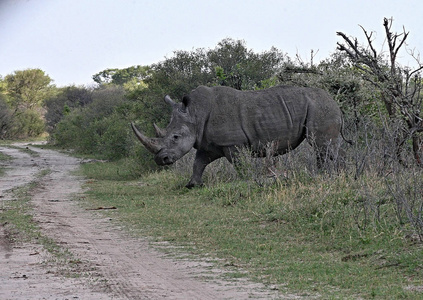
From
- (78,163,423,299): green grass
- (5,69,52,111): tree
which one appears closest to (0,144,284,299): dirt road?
(78,163,423,299): green grass

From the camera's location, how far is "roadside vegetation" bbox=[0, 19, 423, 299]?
6.20 metres

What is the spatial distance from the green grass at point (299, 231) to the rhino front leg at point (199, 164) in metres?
0.27

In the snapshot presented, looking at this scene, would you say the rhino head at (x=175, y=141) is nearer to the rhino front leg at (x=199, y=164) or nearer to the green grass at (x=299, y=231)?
the rhino front leg at (x=199, y=164)

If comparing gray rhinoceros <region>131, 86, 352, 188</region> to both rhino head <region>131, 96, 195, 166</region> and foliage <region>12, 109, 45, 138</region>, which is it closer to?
rhino head <region>131, 96, 195, 166</region>

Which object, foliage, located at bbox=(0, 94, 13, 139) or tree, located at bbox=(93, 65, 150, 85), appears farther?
tree, located at bbox=(93, 65, 150, 85)

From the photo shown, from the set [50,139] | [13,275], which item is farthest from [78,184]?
[50,139]

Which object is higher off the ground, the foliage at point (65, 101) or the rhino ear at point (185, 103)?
the foliage at point (65, 101)

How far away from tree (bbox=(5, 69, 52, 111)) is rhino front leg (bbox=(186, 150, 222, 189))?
6370 centimetres

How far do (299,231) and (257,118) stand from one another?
445cm

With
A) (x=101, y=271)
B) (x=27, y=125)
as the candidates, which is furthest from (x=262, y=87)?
(x=27, y=125)

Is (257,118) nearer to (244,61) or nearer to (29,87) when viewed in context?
(244,61)

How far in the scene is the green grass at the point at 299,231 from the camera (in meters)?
5.77

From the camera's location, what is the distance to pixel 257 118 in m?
12.4

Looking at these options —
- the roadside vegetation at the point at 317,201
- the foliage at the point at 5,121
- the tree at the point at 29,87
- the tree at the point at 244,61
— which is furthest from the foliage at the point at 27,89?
the roadside vegetation at the point at 317,201
